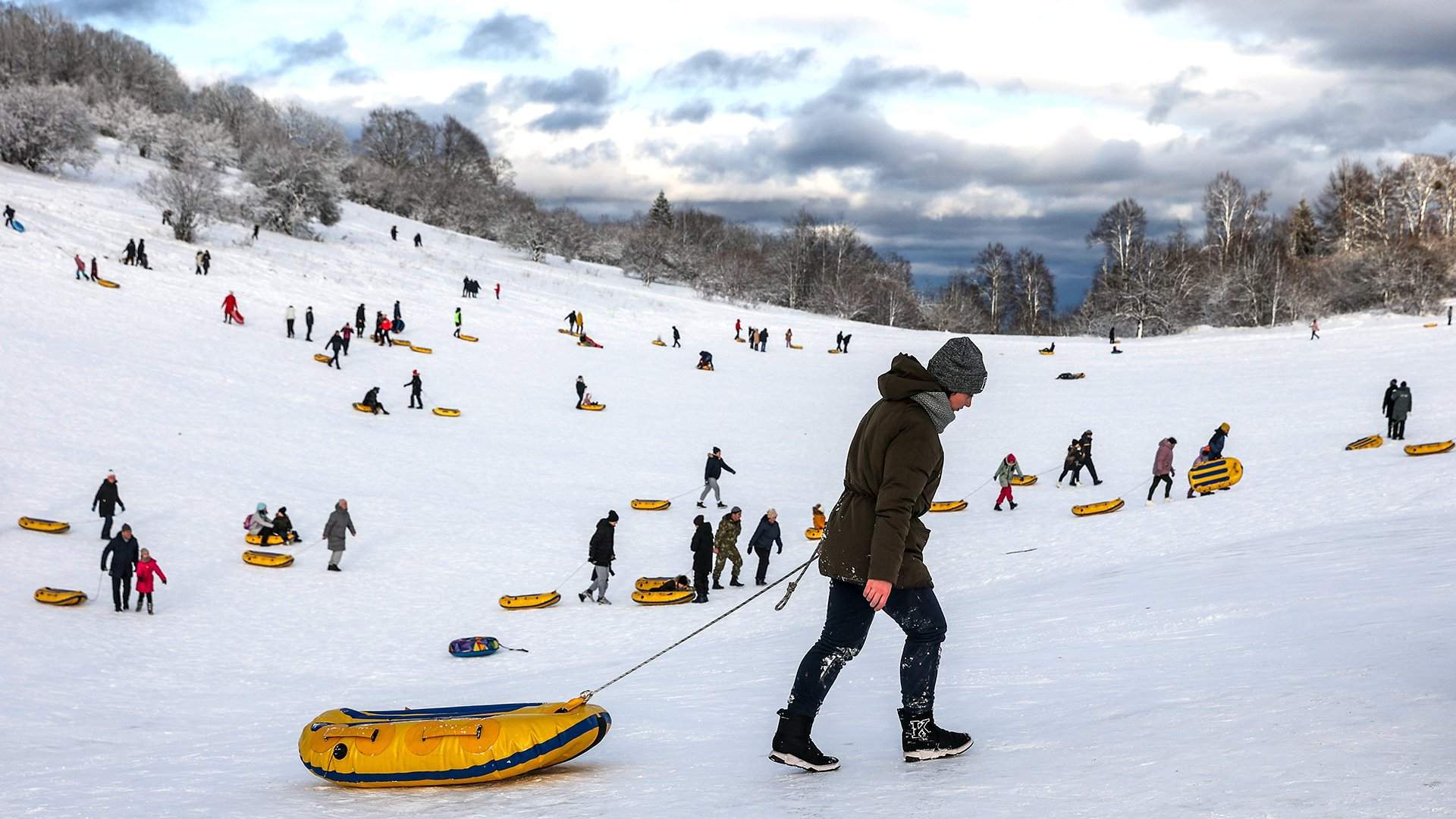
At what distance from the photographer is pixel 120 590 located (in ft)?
45.1

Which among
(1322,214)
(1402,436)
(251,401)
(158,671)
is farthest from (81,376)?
(1322,214)

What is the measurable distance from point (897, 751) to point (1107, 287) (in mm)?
75308

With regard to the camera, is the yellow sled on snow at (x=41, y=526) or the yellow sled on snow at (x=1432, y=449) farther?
the yellow sled on snow at (x=1432, y=449)

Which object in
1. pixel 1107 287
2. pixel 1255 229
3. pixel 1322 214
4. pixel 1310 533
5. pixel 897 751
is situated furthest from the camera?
pixel 1322 214

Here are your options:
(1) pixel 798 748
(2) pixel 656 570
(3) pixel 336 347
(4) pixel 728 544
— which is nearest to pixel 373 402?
(3) pixel 336 347

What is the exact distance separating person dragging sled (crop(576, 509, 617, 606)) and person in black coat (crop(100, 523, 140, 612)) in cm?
683

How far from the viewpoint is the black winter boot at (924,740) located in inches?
164

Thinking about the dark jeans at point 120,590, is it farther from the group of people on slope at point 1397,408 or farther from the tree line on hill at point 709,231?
the tree line on hill at point 709,231

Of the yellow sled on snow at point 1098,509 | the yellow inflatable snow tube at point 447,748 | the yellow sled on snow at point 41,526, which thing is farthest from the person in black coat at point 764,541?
the yellow sled on snow at point 41,526

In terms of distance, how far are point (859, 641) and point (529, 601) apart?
11888mm

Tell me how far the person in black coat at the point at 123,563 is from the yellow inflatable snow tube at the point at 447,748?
11.2 m

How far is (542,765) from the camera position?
4590 millimetres

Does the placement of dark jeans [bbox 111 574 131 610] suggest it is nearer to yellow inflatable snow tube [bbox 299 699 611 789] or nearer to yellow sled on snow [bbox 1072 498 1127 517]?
yellow inflatable snow tube [bbox 299 699 611 789]

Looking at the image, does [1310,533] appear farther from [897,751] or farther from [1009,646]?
[897,751]
